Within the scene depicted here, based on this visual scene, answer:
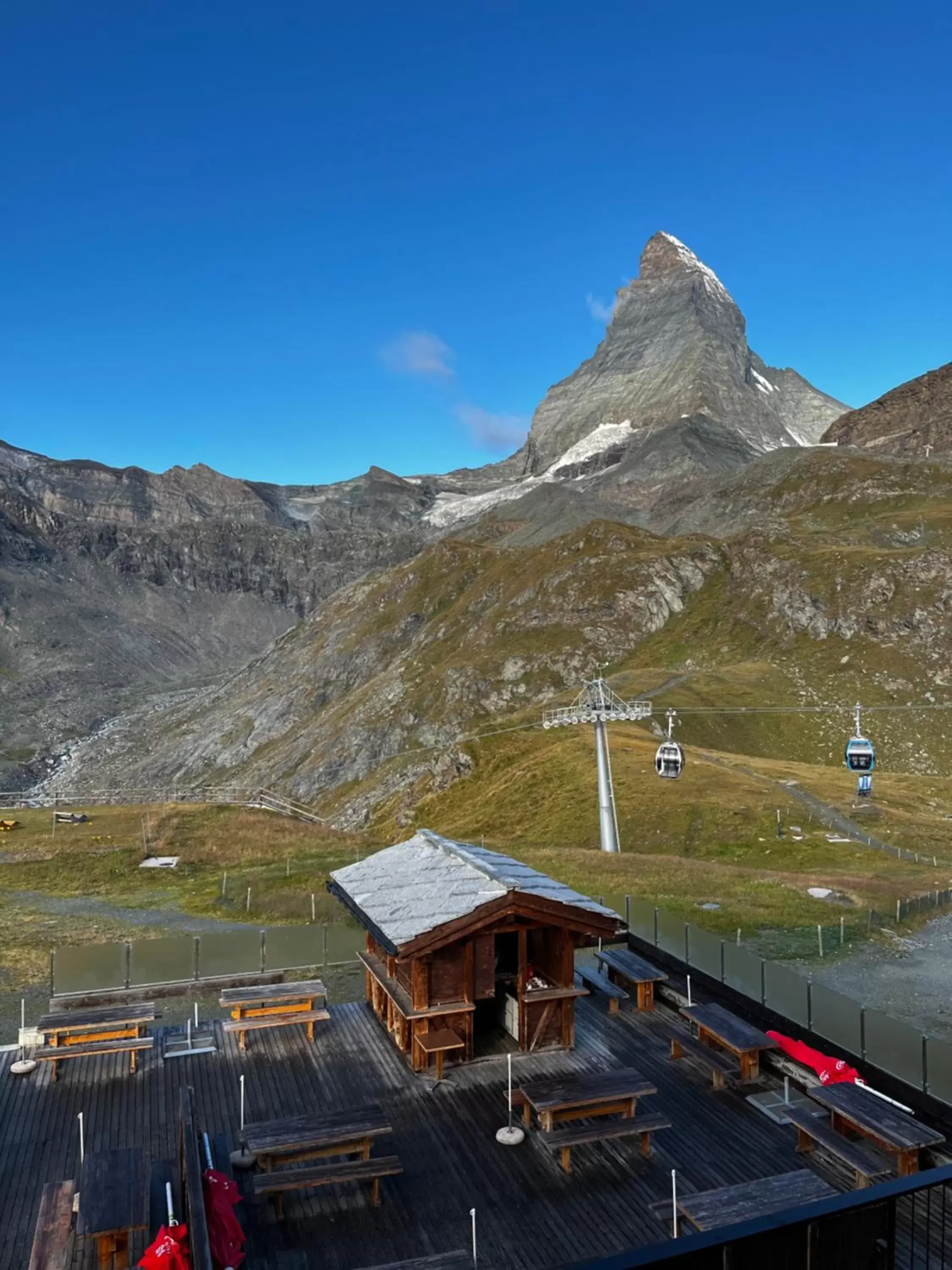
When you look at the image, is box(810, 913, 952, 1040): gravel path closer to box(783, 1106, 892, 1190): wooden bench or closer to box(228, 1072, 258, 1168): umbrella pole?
box(783, 1106, 892, 1190): wooden bench

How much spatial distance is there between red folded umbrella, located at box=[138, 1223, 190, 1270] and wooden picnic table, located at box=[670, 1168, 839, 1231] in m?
6.09

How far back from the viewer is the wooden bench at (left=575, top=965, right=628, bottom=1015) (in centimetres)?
2012

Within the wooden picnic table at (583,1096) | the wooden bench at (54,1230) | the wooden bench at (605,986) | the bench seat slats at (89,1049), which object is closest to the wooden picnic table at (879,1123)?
the wooden picnic table at (583,1096)

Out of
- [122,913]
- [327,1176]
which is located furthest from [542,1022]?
[122,913]

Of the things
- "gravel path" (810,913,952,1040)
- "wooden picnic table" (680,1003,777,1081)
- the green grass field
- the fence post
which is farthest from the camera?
the green grass field

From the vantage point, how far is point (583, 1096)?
14.4 metres

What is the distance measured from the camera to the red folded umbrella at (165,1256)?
33.6 feet

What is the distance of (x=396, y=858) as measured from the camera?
21.2 m

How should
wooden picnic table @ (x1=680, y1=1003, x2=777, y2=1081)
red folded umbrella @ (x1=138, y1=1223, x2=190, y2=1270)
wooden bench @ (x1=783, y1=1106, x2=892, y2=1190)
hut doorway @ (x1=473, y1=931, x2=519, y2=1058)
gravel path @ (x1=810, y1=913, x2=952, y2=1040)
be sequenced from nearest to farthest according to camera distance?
red folded umbrella @ (x1=138, y1=1223, x2=190, y2=1270)
wooden bench @ (x1=783, y1=1106, x2=892, y2=1190)
wooden picnic table @ (x1=680, y1=1003, x2=777, y2=1081)
hut doorway @ (x1=473, y1=931, x2=519, y2=1058)
gravel path @ (x1=810, y1=913, x2=952, y2=1040)

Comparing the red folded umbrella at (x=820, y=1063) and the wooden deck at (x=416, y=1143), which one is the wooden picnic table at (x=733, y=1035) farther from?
the wooden deck at (x=416, y=1143)

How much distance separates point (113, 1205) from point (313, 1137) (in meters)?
2.92

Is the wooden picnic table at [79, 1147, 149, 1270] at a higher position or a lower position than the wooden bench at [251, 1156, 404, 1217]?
higher

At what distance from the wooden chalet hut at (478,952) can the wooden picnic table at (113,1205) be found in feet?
16.6

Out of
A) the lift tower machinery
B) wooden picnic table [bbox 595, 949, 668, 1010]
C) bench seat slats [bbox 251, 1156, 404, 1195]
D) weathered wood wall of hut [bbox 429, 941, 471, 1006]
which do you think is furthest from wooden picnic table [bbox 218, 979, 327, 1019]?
the lift tower machinery
